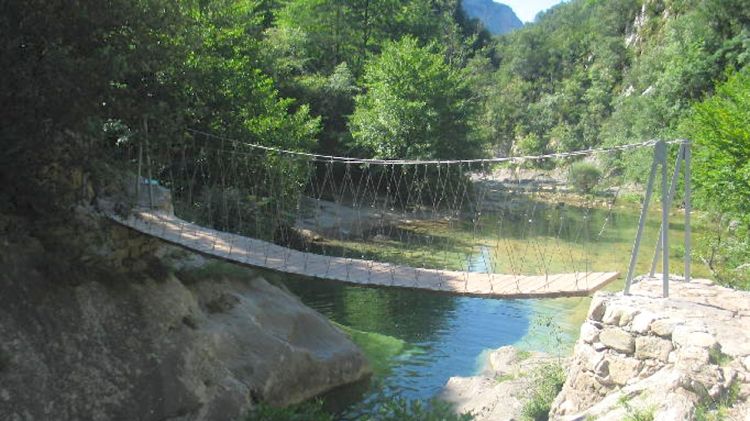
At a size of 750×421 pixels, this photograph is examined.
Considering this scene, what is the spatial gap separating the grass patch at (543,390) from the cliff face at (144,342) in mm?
1814

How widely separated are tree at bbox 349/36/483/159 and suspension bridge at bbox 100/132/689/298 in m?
0.76

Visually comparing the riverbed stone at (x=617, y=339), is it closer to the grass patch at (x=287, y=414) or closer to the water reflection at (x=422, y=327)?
the grass patch at (x=287, y=414)

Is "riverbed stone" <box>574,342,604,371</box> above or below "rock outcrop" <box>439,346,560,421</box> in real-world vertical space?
above

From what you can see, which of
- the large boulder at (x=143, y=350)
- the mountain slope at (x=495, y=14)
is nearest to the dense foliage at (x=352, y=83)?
the large boulder at (x=143, y=350)

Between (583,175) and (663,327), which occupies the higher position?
(583,175)

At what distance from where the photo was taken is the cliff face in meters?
4.43

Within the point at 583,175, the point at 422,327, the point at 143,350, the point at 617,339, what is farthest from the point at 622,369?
the point at 583,175

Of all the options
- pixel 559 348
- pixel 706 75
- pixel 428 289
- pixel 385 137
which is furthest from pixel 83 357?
pixel 706 75

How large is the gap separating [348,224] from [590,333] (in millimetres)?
10651

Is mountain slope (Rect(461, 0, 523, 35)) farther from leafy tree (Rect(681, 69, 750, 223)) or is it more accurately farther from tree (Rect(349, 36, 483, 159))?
leafy tree (Rect(681, 69, 750, 223))

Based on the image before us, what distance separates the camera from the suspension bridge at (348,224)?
544 centimetres

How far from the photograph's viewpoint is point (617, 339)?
4406mm

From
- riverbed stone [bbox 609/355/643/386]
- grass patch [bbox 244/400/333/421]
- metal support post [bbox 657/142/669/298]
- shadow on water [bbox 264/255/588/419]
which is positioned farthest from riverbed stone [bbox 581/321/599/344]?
grass patch [bbox 244/400/333/421]

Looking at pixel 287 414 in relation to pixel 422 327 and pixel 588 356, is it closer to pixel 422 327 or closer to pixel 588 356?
pixel 588 356
